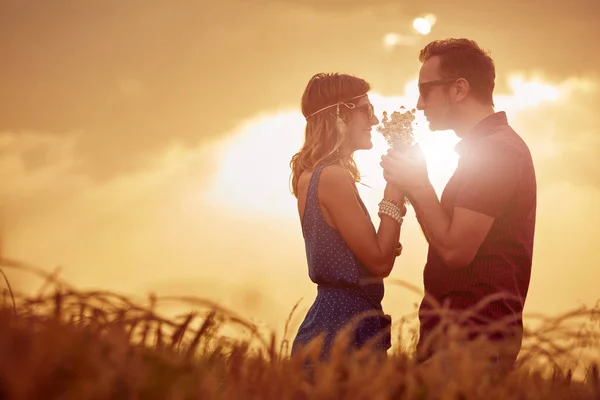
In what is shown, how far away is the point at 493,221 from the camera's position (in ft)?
14.8

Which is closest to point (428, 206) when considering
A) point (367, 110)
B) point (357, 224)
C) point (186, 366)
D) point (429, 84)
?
point (357, 224)

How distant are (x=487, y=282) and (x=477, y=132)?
1210 millimetres

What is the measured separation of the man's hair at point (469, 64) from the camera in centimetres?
537

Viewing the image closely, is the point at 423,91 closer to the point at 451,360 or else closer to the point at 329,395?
the point at 451,360

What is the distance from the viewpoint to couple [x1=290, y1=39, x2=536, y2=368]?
445 cm

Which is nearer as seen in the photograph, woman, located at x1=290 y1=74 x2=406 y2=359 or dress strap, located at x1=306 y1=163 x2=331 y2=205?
woman, located at x1=290 y1=74 x2=406 y2=359

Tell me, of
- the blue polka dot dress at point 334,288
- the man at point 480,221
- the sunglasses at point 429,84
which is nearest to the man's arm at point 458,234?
the man at point 480,221

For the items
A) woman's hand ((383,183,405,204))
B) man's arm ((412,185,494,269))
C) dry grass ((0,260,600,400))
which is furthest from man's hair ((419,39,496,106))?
dry grass ((0,260,600,400))

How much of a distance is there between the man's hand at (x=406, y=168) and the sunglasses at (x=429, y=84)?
531 mm

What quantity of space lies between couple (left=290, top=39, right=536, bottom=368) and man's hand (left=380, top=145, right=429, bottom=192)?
11 millimetres

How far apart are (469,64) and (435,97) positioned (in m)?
0.39

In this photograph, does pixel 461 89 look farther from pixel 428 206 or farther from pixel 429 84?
pixel 428 206

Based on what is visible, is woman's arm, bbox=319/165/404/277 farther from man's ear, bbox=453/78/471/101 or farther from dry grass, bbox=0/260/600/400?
dry grass, bbox=0/260/600/400

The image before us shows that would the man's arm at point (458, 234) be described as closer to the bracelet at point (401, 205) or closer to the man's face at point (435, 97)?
the bracelet at point (401, 205)
